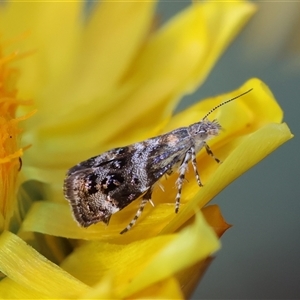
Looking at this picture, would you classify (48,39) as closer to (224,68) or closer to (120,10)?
(120,10)

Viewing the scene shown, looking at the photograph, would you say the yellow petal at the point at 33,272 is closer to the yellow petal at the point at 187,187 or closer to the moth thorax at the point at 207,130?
the yellow petal at the point at 187,187

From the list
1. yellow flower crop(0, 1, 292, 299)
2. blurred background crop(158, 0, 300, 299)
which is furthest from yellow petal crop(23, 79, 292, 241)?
blurred background crop(158, 0, 300, 299)

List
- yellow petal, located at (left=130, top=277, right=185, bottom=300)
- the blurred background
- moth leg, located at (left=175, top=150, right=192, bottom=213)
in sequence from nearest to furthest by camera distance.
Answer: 1. yellow petal, located at (left=130, top=277, right=185, bottom=300)
2. moth leg, located at (left=175, top=150, right=192, bottom=213)
3. the blurred background

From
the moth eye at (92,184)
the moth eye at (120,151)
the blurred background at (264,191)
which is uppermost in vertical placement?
the moth eye at (120,151)

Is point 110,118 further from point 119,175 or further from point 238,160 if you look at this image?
point 238,160

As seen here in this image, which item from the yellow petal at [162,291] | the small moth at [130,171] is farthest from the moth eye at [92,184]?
the yellow petal at [162,291]

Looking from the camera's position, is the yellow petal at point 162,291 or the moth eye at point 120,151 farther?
the moth eye at point 120,151

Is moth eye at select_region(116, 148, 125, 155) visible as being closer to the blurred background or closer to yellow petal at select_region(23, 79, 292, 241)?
yellow petal at select_region(23, 79, 292, 241)

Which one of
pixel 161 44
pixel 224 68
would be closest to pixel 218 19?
pixel 161 44
